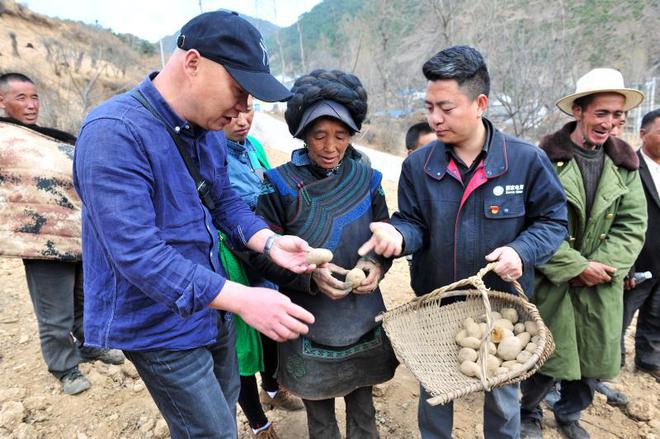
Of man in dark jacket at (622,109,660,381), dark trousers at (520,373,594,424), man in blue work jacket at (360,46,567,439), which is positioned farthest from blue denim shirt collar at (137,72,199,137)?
man in dark jacket at (622,109,660,381)

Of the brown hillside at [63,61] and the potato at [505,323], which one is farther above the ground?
the brown hillside at [63,61]

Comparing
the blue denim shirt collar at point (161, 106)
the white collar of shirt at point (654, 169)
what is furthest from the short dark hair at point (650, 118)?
the blue denim shirt collar at point (161, 106)

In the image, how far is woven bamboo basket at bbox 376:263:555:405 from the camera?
1.58m

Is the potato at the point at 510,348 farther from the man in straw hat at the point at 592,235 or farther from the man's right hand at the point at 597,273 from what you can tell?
the man's right hand at the point at 597,273

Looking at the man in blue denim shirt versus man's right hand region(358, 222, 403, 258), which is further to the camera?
man's right hand region(358, 222, 403, 258)

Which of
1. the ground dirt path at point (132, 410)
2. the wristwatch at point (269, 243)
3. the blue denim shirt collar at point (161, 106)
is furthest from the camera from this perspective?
the ground dirt path at point (132, 410)

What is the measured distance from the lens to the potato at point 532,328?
180cm

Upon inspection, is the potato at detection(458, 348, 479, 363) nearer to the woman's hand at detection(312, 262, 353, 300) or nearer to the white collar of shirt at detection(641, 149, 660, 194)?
the woman's hand at detection(312, 262, 353, 300)

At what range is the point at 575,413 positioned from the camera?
2457 mm

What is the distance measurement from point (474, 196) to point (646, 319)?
2.31m

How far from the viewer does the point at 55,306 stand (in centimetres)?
277

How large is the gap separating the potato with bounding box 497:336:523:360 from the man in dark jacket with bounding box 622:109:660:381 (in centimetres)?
149

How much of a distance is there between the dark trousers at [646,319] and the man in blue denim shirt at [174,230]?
2.62m

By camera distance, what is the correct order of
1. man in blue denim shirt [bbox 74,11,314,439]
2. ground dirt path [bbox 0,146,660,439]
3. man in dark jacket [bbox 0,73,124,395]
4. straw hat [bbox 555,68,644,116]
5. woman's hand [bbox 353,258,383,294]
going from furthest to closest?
1. man in dark jacket [bbox 0,73,124,395]
2. ground dirt path [bbox 0,146,660,439]
3. straw hat [bbox 555,68,644,116]
4. woman's hand [bbox 353,258,383,294]
5. man in blue denim shirt [bbox 74,11,314,439]
